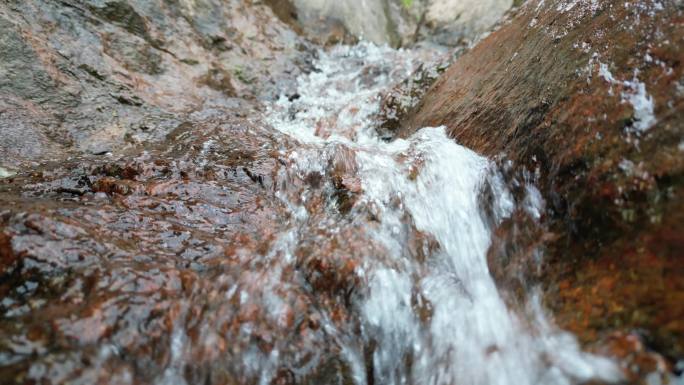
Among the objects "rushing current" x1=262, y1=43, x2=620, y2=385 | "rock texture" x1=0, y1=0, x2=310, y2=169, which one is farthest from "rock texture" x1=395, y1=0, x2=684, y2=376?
"rock texture" x1=0, y1=0, x2=310, y2=169

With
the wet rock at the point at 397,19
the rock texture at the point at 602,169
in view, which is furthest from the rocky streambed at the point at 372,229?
the wet rock at the point at 397,19

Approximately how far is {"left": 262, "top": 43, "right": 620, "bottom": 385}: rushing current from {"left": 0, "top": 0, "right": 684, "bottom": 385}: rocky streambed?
0.01 meters

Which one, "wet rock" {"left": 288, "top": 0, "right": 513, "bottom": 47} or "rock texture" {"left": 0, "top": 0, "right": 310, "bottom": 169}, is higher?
"wet rock" {"left": 288, "top": 0, "right": 513, "bottom": 47}

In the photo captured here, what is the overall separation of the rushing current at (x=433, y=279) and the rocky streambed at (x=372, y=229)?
14 mm

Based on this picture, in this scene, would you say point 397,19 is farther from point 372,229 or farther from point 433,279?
point 433,279

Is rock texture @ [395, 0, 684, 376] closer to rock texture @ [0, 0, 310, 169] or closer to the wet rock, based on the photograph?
rock texture @ [0, 0, 310, 169]

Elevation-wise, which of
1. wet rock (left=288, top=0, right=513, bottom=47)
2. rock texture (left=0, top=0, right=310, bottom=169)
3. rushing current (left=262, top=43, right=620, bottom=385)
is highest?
wet rock (left=288, top=0, right=513, bottom=47)

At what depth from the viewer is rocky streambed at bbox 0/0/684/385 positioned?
212 centimetres

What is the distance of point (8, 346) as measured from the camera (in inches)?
78.0

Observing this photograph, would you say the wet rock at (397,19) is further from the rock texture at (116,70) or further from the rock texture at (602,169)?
the rock texture at (602,169)

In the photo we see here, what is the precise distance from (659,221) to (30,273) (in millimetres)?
3302

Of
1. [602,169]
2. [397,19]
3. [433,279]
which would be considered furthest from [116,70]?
[397,19]

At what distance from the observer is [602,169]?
2420 millimetres

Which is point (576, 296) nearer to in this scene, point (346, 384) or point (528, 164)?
point (528, 164)
